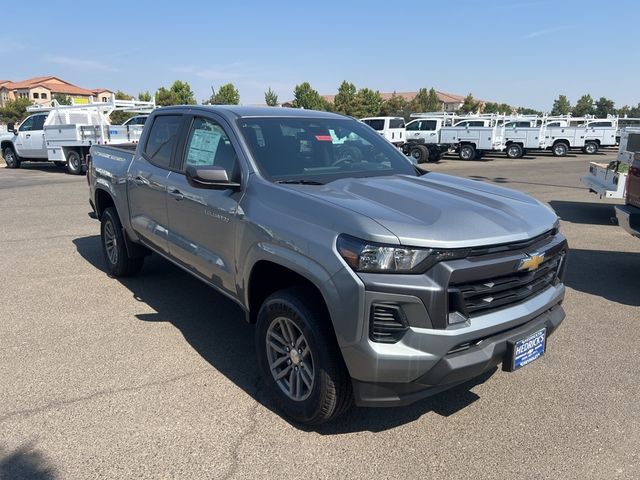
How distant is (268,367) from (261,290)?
501 millimetres

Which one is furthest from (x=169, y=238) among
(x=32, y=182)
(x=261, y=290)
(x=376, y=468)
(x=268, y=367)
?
(x=32, y=182)

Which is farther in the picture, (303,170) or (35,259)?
(35,259)

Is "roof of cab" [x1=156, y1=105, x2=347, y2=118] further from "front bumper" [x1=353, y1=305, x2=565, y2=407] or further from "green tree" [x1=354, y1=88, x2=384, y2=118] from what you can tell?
"green tree" [x1=354, y1=88, x2=384, y2=118]

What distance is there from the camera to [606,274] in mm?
6383

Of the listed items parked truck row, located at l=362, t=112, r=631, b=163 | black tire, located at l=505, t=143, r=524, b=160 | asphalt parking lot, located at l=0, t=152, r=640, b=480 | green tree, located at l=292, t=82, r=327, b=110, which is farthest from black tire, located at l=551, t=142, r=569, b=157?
green tree, located at l=292, t=82, r=327, b=110

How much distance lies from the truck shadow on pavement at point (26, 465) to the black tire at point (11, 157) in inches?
808

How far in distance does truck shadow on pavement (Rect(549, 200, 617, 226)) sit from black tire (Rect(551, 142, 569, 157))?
1904cm

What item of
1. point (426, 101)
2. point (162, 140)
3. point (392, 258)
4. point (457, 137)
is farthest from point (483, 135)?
point (426, 101)

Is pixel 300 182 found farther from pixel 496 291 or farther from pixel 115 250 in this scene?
pixel 115 250

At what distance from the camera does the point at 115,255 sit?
5879 mm

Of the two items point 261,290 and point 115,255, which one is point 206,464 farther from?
point 115,255

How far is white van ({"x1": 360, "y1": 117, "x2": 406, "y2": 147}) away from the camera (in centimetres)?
2314

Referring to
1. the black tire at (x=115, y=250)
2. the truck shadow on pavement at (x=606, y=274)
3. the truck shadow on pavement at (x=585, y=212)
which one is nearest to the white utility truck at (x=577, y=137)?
the truck shadow on pavement at (x=585, y=212)

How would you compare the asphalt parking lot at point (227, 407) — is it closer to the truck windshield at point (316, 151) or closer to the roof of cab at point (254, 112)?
the truck windshield at point (316, 151)
